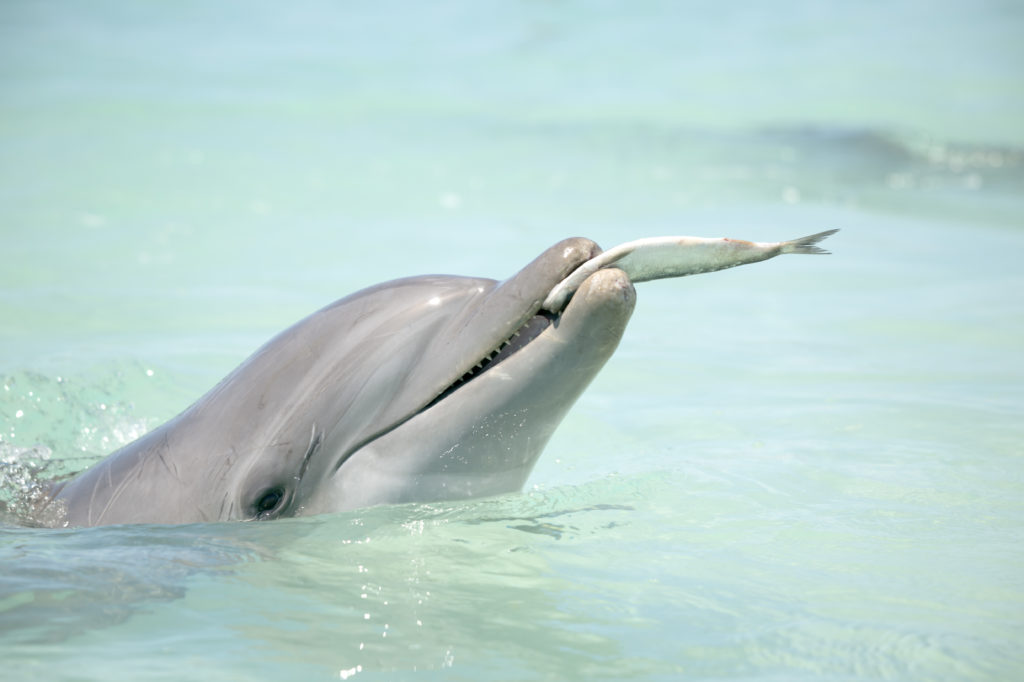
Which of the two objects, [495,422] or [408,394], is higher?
[408,394]

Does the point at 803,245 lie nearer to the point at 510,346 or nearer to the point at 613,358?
the point at 510,346

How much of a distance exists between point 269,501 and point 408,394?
0.68 meters

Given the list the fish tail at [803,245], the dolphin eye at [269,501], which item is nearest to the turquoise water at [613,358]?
the dolphin eye at [269,501]

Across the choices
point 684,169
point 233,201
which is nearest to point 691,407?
point 233,201

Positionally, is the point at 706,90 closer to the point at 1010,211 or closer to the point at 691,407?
the point at 1010,211

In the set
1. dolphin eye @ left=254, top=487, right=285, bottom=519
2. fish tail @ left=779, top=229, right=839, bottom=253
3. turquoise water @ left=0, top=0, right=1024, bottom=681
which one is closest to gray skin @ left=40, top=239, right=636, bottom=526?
dolphin eye @ left=254, top=487, right=285, bottom=519

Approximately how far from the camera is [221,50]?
85.4ft

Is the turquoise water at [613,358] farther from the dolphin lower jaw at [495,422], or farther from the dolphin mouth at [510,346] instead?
the dolphin mouth at [510,346]

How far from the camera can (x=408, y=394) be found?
4.27 metres

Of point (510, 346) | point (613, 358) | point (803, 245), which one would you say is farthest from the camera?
point (613, 358)

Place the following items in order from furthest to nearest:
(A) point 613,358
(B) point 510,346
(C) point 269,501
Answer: (A) point 613,358, (C) point 269,501, (B) point 510,346

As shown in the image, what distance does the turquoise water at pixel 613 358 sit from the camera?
12.9 ft

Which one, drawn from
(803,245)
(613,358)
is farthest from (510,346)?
(613,358)

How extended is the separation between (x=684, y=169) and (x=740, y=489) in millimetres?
12258
